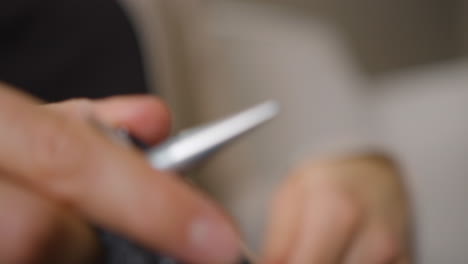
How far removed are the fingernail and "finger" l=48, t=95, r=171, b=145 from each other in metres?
0.04

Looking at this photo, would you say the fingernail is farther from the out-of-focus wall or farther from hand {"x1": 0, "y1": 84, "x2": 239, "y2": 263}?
the out-of-focus wall

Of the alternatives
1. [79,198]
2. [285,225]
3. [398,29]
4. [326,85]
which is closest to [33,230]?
[79,198]

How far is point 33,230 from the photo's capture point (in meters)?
0.08

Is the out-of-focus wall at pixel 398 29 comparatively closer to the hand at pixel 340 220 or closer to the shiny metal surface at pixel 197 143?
the hand at pixel 340 220

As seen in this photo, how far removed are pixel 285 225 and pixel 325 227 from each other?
15mm

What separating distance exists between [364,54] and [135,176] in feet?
1.43

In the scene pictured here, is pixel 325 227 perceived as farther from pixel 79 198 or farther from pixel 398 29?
pixel 398 29

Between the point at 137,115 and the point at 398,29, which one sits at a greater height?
the point at 137,115

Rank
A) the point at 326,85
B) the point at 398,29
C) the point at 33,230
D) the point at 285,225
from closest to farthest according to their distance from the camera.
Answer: the point at 33,230 < the point at 285,225 < the point at 326,85 < the point at 398,29

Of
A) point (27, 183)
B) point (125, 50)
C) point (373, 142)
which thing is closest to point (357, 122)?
point (373, 142)

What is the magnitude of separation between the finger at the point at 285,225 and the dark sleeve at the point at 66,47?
3.9 inches

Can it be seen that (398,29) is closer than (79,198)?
No

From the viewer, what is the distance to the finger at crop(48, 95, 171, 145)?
0.40 ft

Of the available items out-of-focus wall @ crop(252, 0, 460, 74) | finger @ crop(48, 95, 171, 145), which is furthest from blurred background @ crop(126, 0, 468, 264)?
finger @ crop(48, 95, 171, 145)
